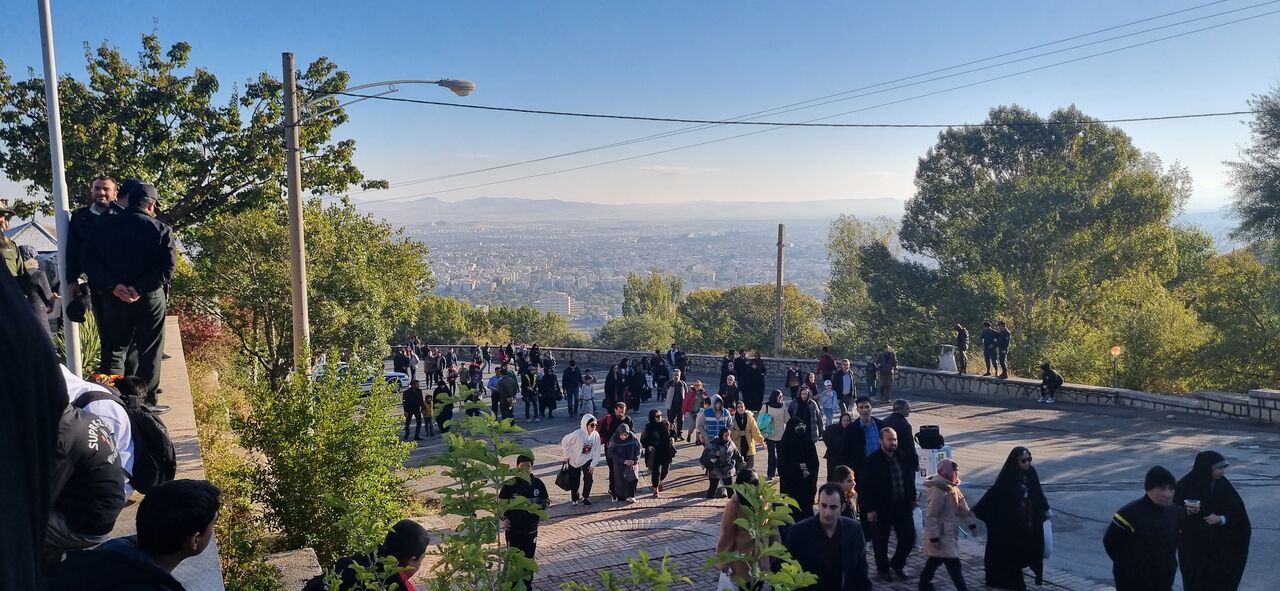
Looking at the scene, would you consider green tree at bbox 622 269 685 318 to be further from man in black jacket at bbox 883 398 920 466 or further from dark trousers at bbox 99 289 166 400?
dark trousers at bbox 99 289 166 400

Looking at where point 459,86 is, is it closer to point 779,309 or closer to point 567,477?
point 567,477

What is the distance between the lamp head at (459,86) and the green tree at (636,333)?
5643 cm

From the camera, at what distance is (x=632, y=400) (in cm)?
1995

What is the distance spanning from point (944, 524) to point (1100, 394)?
42.8ft

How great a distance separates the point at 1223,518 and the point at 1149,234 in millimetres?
25777

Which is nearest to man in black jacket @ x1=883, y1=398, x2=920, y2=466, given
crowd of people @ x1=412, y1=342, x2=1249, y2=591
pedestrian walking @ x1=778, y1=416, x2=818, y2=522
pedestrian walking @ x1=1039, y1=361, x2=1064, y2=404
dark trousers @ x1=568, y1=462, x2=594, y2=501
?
crowd of people @ x1=412, y1=342, x2=1249, y2=591

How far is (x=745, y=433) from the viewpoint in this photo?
1219 cm

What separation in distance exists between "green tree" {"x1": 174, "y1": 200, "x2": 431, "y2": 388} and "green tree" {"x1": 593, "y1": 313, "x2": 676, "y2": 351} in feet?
166

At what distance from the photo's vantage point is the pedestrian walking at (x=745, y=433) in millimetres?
12141

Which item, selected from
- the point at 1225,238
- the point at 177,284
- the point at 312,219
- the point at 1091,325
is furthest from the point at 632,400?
the point at 1091,325

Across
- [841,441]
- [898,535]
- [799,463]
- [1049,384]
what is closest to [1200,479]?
[898,535]

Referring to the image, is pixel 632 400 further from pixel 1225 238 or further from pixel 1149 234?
pixel 1149 234

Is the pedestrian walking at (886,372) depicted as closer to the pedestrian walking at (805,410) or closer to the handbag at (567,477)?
the pedestrian walking at (805,410)

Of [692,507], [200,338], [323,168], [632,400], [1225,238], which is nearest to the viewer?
[692,507]
